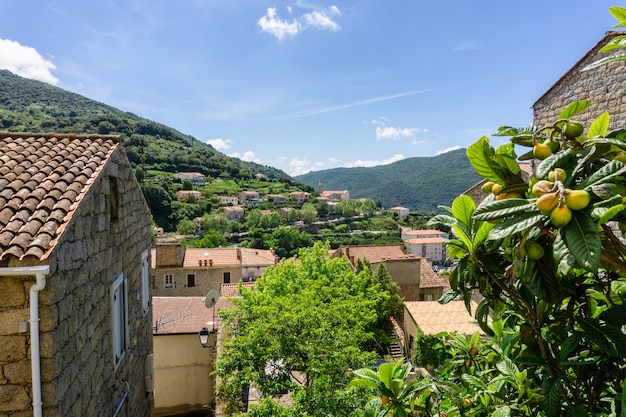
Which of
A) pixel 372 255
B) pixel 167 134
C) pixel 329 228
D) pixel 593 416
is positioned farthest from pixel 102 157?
pixel 167 134

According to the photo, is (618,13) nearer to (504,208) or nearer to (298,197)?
(504,208)

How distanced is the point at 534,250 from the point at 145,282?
7.17m

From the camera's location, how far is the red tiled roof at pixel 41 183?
3068 millimetres

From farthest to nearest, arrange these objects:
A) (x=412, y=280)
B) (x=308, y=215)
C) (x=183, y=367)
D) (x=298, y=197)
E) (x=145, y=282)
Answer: (x=298, y=197) → (x=308, y=215) → (x=412, y=280) → (x=183, y=367) → (x=145, y=282)

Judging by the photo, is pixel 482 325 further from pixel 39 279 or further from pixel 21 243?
pixel 21 243

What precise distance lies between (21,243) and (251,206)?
299 ft

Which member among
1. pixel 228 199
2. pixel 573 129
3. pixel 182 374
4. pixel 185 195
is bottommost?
pixel 182 374

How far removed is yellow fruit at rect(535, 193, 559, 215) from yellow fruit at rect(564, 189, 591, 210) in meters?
0.03

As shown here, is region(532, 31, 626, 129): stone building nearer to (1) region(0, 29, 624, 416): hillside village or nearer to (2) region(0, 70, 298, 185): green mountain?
(1) region(0, 29, 624, 416): hillside village

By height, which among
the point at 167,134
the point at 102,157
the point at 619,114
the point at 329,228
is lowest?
the point at 329,228

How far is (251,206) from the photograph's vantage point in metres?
93.3

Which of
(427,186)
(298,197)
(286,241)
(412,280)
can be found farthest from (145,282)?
(427,186)

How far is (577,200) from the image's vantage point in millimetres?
1172

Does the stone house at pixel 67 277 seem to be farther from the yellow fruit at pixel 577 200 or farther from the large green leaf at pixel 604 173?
the large green leaf at pixel 604 173
